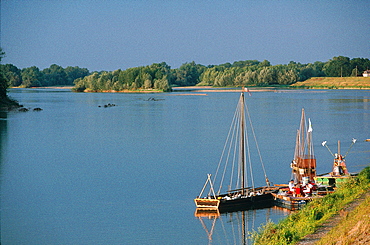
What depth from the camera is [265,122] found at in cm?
5784

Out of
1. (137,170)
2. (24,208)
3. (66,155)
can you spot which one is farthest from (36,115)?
(24,208)

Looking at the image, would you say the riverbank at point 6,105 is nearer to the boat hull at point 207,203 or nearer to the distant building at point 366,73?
the boat hull at point 207,203

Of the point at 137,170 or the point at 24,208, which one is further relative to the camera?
the point at 137,170

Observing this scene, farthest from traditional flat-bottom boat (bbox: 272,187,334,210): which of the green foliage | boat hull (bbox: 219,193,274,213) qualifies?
the green foliage

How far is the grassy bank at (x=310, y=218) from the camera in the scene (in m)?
14.1

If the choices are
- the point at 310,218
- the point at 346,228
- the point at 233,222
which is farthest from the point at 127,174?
the point at 346,228

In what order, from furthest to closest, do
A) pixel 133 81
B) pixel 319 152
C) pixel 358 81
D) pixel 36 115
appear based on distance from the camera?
pixel 133 81 → pixel 358 81 → pixel 36 115 → pixel 319 152

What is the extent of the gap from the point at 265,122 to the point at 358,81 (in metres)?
110

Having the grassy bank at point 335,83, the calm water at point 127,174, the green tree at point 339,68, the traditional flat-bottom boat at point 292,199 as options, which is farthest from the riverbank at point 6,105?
the green tree at point 339,68

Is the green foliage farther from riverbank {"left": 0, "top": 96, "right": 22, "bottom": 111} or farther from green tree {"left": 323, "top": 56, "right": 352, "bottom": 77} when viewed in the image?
riverbank {"left": 0, "top": 96, "right": 22, "bottom": 111}

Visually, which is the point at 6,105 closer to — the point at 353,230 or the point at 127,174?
the point at 127,174

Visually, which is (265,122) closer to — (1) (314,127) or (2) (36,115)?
(1) (314,127)

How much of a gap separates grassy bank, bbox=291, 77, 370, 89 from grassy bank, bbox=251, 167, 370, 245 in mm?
141141

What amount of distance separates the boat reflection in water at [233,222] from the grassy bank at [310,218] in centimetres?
189
